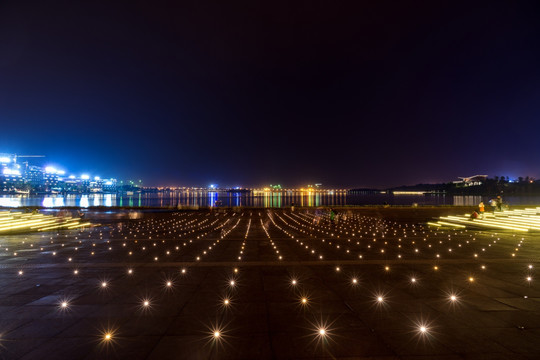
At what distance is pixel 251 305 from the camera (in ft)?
21.4

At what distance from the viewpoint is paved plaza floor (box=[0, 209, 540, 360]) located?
4.75 m

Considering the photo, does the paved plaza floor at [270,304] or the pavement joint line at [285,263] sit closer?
the paved plaza floor at [270,304]

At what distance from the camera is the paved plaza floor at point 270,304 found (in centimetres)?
475

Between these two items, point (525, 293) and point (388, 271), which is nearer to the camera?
point (525, 293)

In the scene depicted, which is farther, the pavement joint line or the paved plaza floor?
the pavement joint line

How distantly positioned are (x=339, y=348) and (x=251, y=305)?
2.36 m

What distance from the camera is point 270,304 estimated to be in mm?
6574

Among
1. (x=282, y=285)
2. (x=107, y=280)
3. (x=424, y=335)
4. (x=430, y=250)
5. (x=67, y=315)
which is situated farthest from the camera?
(x=430, y=250)

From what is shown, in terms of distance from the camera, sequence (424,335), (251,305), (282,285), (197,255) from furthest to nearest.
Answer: (197,255) → (282,285) → (251,305) → (424,335)

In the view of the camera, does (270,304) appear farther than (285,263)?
No

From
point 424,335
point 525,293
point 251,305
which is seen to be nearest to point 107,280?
point 251,305

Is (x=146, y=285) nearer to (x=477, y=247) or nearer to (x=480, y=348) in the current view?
(x=480, y=348)

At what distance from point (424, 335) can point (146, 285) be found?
21.8ft

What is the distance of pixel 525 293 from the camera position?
7.22m
